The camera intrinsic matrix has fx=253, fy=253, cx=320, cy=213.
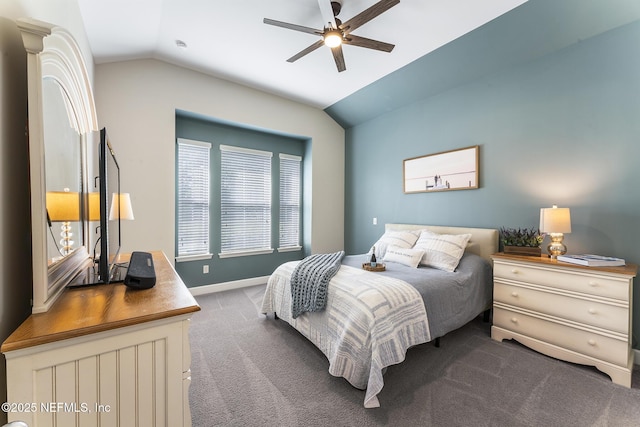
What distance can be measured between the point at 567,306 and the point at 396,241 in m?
1.67

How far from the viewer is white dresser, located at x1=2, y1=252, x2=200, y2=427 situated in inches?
30.4

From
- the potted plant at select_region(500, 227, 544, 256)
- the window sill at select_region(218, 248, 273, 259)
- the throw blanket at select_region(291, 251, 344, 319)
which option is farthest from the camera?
the window sill at select_region(218, 248, 273, 259)

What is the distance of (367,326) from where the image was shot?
5.76ft

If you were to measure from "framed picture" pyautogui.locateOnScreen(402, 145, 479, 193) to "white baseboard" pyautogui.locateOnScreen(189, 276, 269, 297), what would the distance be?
9.48ft

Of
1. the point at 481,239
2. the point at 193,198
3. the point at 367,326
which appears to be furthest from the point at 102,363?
the point at 481,239

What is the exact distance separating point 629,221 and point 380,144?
9.94 ft

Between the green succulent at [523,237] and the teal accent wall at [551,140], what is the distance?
0.09 m

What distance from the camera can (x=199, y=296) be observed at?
3754 millimetres

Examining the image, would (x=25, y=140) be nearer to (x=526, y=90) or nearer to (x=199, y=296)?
(x=199, y=296)

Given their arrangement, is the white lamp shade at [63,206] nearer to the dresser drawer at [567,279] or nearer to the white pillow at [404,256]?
the white pillow at [404,256]

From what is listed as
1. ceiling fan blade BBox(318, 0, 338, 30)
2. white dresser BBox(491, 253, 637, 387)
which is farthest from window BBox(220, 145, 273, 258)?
white dresser BBox(491, 253, 637, 387)

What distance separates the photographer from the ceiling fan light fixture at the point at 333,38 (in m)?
2.17

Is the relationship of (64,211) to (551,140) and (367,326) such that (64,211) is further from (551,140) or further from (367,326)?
(551,140)

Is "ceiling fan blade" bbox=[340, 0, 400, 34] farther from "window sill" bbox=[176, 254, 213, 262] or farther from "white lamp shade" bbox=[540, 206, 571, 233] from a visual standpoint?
"window sill" bbox=[176, 254, 213, 262]
